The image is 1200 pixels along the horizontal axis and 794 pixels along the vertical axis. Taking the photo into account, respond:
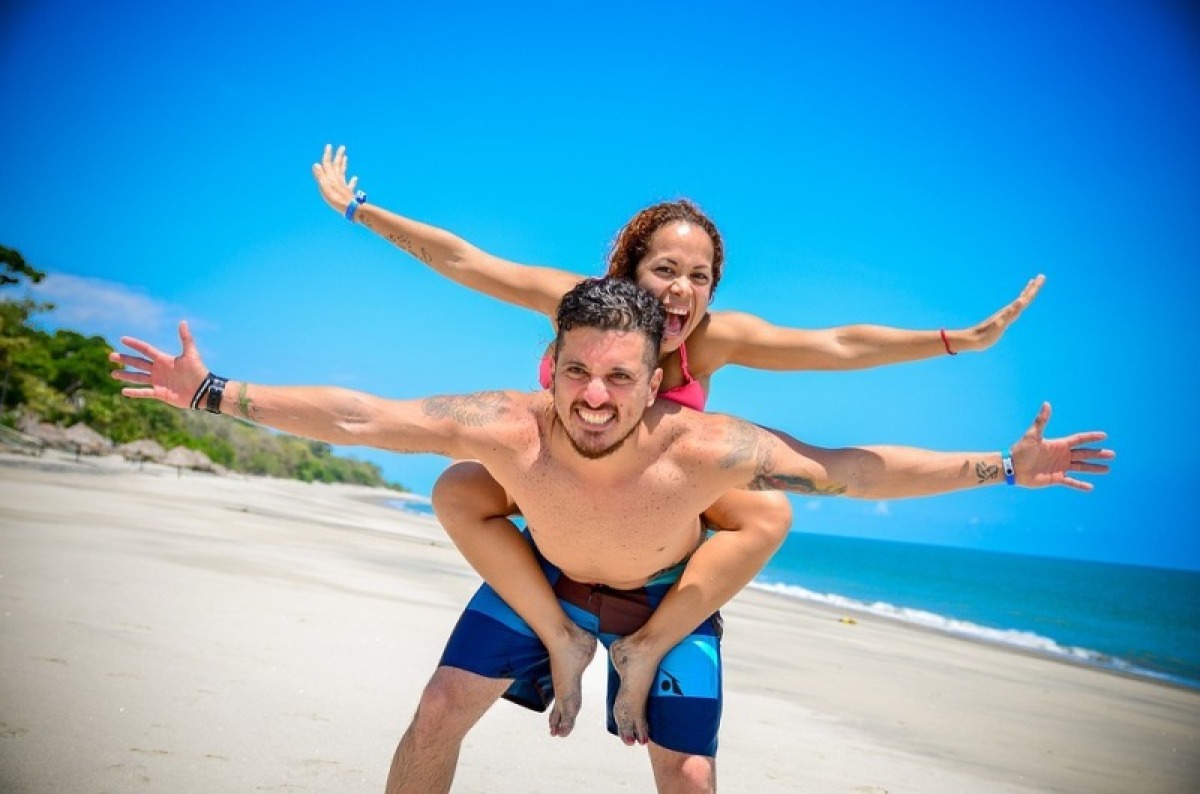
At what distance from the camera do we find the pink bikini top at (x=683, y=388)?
3.81 meters

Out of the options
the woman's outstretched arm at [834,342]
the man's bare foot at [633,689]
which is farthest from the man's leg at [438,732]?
the woman's outstretched arm at [834,342]

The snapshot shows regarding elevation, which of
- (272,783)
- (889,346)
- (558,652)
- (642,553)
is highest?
(889,346)

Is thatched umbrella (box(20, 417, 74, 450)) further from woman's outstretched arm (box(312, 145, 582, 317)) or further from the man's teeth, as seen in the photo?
the man's teeth

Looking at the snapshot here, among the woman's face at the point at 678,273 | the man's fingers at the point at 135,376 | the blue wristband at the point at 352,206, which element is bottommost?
the man's fingers at the point at 135,376

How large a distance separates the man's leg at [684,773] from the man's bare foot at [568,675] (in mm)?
365

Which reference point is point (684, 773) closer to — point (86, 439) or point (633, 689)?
point (633, 689)

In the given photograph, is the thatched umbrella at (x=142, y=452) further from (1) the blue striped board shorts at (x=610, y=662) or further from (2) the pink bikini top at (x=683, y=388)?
(2) the pink bikini top at (x=683, y=388)

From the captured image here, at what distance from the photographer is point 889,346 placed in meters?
4.21

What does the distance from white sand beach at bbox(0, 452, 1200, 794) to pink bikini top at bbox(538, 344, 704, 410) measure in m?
2.32

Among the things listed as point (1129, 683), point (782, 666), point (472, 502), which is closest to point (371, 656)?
point (472, 502)

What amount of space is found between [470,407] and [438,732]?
4.16 feet

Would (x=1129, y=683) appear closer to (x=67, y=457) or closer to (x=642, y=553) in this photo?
(x=642, y=553)

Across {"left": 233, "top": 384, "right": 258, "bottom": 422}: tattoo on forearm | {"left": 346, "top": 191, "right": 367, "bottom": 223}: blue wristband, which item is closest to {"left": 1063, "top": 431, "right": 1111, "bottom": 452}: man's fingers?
{"left": 233, "top": 384, "right": 258, "bottom": 422}: tattoo on forearm

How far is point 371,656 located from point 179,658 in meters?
1.72
